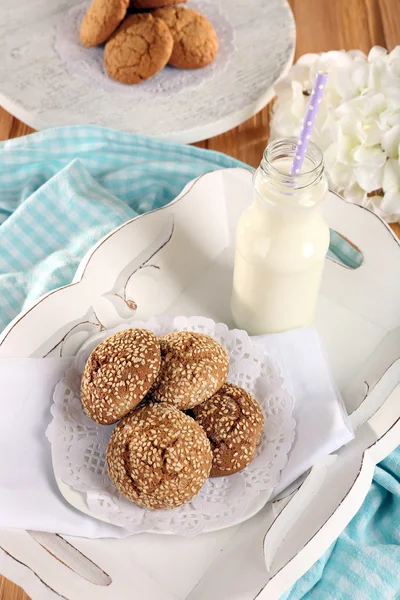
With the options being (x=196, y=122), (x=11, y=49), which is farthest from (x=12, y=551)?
(x=11, y=49)

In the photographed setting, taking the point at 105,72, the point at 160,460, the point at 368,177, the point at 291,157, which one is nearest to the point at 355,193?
the point at 368,177

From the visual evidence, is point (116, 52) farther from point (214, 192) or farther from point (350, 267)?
point (350, 267)

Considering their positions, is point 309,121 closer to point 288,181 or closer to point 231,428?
point 288,181

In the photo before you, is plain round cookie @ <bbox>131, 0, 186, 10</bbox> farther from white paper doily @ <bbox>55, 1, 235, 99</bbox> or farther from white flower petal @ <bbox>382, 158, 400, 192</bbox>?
white flower petal @ <bbox>382, 158, 400, 192</bbox>

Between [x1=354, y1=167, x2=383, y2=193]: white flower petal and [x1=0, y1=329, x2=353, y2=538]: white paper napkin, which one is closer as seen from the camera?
[x1=0, y1=329, x2=353, y2=538]: white paper napkin

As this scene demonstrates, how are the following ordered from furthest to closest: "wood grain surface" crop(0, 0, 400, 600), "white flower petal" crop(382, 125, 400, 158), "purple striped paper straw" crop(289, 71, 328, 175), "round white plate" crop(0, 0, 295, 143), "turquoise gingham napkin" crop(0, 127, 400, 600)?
"wood grain surface" crop(0, 0, 400, 600) < "round white plate" crop(0, 0, 295, 143) < "white flower petal" crop(382, 125, 400, 158) < "turquoise gingham napkin" crop(0, 127, 400, 600) < "purple striped paper straw" crop(289, 71, 328, 175)

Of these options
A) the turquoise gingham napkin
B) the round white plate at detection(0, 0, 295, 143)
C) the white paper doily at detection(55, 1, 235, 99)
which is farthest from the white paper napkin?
the white paper doily at detection(55, 1, 235, 99)

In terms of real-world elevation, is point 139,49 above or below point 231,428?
above

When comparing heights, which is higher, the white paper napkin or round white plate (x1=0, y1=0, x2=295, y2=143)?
round white plate (x1=0, y1=0, x2=295, y2=143)
